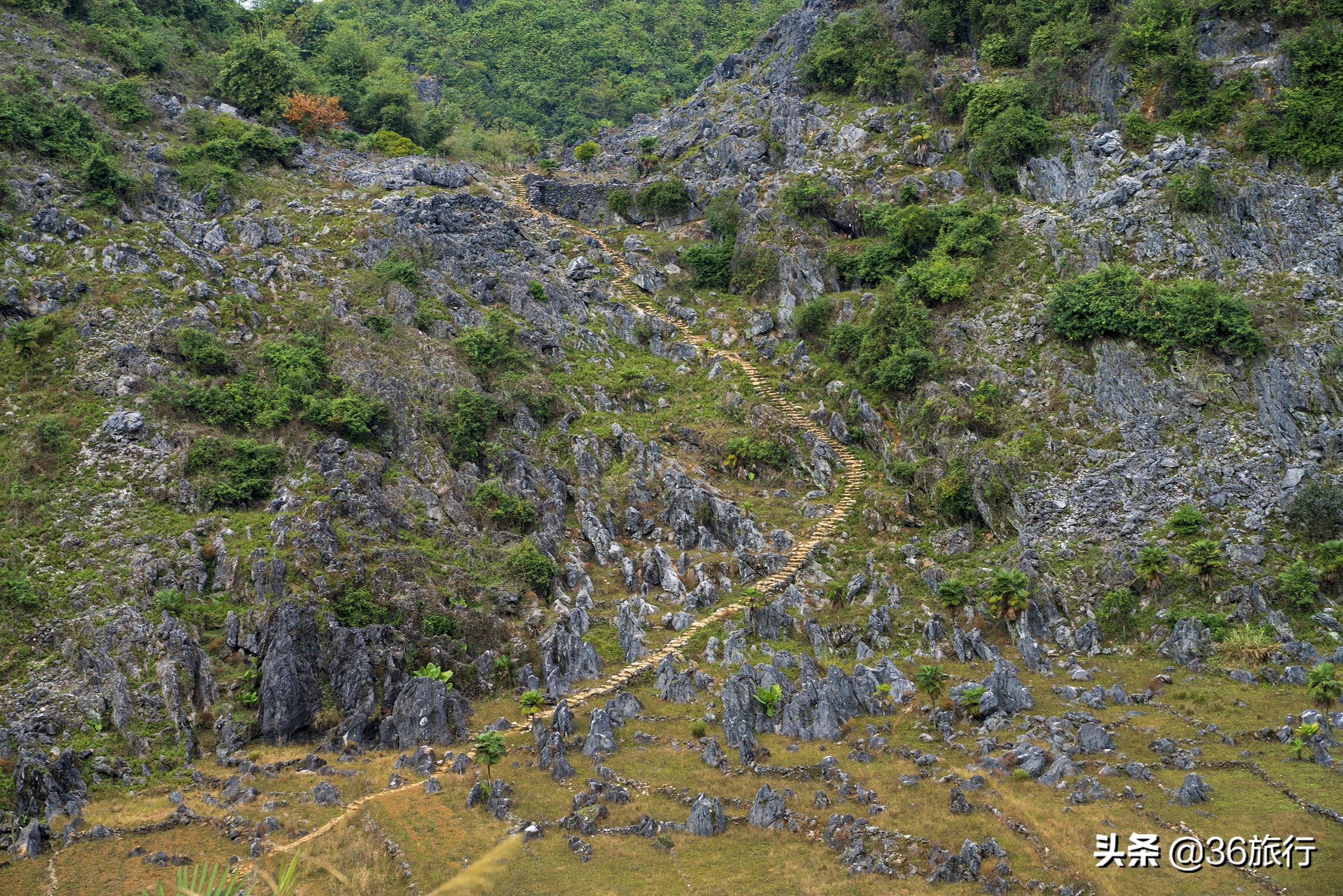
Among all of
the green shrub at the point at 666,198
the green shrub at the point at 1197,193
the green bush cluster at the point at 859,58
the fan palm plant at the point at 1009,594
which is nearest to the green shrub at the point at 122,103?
the green shrub at the point at 666,198

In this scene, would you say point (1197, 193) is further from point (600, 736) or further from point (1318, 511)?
point (600, 736)

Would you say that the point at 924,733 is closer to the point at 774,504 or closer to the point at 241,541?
the point at 774,504

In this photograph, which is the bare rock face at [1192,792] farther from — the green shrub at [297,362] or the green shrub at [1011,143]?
the green shrub at [297,362]

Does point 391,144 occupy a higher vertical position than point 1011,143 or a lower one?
higher

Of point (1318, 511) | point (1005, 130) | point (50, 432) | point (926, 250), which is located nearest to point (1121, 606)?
point (1318, 511)

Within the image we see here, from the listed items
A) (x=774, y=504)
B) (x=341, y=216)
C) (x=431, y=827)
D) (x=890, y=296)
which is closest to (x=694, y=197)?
(x=890, y=296)
